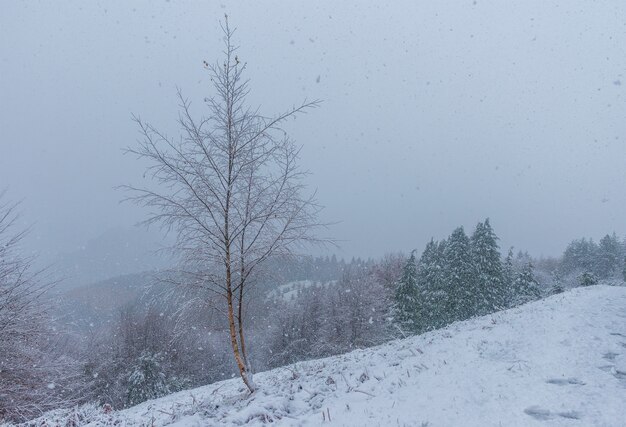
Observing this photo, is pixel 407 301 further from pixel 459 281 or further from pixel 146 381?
pixel 146 381

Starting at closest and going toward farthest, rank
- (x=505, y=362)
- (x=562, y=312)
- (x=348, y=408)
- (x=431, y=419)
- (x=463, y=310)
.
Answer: (x=431, y=419) → (x=348, y=408) → (x=505, y=362) → (x=562, y=312) → (x=463, y=310)

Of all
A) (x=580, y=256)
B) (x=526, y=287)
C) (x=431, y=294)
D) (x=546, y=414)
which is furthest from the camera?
(x=580, y=256)

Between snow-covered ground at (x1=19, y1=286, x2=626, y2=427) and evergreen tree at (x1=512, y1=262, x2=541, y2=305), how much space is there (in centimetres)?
3689

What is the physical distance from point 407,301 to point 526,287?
1648cm

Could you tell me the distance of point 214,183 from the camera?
969 cm

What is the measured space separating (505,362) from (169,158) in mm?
9401

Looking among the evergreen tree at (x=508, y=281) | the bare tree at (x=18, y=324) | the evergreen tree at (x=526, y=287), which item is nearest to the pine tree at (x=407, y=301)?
the evergreen tree at (x=508, y=281)

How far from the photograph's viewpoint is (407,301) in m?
40.3

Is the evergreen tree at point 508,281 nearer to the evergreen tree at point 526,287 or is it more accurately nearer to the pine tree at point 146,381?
the evergreen tree at point 526,287

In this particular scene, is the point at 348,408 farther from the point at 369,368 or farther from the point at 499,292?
the point at 499,292

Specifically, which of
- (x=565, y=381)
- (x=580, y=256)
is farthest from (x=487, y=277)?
(x=580, y=256)

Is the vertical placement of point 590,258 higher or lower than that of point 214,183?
lower

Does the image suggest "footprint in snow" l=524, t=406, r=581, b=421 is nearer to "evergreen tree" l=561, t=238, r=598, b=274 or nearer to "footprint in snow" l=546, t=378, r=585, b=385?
"footprint in snow" l=546, t=378, r=585, b=385

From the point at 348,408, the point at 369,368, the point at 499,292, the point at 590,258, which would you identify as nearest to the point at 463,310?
the point at 499,292
